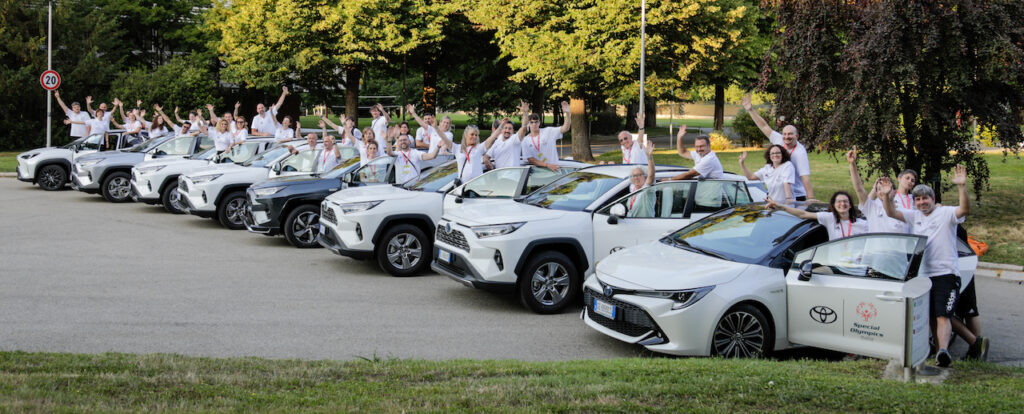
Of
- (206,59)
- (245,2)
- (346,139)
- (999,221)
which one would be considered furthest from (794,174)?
(206,59)

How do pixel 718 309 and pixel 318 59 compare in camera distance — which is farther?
pixel 318 59

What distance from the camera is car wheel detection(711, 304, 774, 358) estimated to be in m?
7.31

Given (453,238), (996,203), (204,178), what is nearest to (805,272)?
(453,238)

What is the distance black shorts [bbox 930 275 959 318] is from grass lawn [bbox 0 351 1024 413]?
69 cm

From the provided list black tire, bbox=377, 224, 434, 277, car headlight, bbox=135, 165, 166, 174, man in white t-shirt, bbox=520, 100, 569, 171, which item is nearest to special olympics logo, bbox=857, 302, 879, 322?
black tire, bbox=377, 224, 434, 277

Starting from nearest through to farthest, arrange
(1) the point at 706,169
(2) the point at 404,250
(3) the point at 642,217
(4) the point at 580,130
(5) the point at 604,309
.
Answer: (5) the point at 604,309
(3) the point at 642,217
(1) the point at 706,169
(2) the point at 404,250
(4) the point at 580,130

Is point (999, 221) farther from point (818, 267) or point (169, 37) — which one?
point (169, 37)

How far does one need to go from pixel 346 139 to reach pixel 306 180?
11.0 ft

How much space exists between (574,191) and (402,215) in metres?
2.39

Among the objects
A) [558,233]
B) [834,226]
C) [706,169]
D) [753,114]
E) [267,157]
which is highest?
[753,114]

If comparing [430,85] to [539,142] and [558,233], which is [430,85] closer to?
[539,142]

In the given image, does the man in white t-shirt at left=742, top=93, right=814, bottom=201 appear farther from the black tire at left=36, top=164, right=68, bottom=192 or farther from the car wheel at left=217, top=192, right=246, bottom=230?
the black tire at left=36, top=164, right=68, bottom=192

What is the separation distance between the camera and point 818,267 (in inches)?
288

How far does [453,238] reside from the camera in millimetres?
9797
